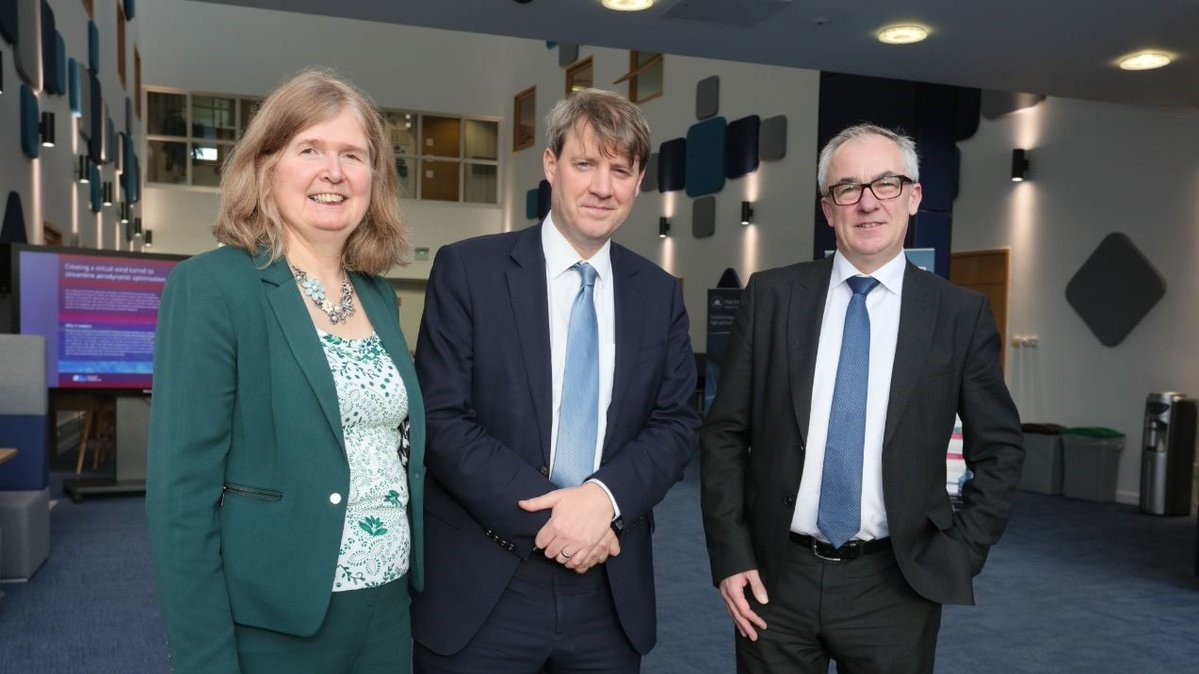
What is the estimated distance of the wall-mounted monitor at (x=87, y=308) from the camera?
6078 mm

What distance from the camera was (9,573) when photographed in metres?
4.49

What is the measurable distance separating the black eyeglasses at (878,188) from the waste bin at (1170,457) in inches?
257

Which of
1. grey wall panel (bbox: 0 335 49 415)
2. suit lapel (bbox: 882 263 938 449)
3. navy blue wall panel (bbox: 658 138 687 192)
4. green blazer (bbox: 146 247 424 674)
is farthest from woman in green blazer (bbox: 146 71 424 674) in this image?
navy blue wall panel (bbox: 658 138 687 192)

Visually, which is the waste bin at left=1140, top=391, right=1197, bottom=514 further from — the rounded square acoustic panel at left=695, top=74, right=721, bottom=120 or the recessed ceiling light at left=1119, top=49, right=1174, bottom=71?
the rounded square acoustic panel at left=695, top=74, right=721, bottom=120

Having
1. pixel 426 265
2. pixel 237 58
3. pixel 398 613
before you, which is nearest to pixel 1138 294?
pixel 398 613

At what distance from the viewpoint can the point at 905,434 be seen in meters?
1.80

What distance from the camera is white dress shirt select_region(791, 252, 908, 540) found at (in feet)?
5.99

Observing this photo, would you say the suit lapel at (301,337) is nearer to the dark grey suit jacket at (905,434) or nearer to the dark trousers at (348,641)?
the dark trousers at (348,641)

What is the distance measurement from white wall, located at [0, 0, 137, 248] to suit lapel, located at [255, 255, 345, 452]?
679 cm

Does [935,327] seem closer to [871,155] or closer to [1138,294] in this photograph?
[871,155]

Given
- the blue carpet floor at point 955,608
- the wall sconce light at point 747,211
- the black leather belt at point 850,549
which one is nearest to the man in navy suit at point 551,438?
the black leather belt at point 850,549

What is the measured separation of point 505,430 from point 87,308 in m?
5.68

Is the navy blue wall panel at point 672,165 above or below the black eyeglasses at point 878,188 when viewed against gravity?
above

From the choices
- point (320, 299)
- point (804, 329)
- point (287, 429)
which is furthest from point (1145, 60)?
point (287, 429)
